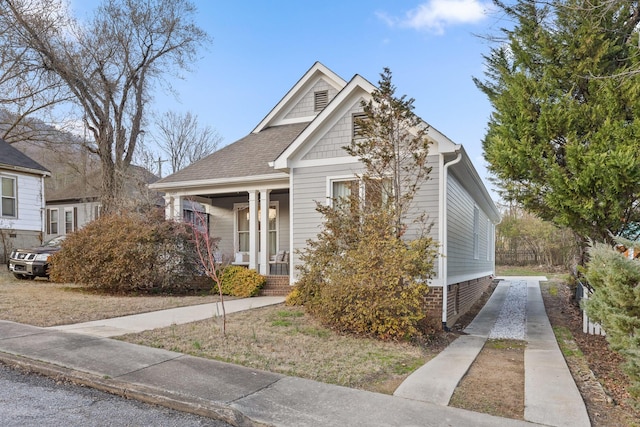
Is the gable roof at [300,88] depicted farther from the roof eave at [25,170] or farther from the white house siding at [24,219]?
the white house siding at [24,219]

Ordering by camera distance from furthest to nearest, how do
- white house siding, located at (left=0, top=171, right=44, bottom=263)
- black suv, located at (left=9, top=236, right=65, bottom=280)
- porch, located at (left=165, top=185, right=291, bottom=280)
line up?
white house siding, located at (left=0, top=171, right=44, bottom=263), black suv, located at (left=9, top=236, right=65, bottom=280), porch, located at (left=165, top=185, right=291, bottom=280)

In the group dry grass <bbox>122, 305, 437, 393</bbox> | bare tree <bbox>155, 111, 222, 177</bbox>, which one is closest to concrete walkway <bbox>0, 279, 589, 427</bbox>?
dry grass <bbox>122, 305, 437, 393</bbox>

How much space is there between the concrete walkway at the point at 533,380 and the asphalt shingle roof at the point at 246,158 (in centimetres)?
700

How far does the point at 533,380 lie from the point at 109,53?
23.2m

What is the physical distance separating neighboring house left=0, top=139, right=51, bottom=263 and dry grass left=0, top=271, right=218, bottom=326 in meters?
5.43

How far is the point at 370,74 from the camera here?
9.38m

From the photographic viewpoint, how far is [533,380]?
5.05m

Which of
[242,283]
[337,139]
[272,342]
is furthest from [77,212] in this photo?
[272,342]

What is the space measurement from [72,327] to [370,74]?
7.51m

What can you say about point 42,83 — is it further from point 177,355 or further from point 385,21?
point 177,355

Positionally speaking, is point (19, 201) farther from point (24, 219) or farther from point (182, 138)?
point (182, 138)

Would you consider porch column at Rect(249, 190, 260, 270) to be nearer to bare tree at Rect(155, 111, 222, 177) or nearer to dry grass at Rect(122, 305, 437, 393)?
dry grass at Rect(122, 305, 437, 393)

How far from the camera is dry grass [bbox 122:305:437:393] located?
16.1 ft

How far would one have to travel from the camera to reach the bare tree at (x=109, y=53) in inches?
748
